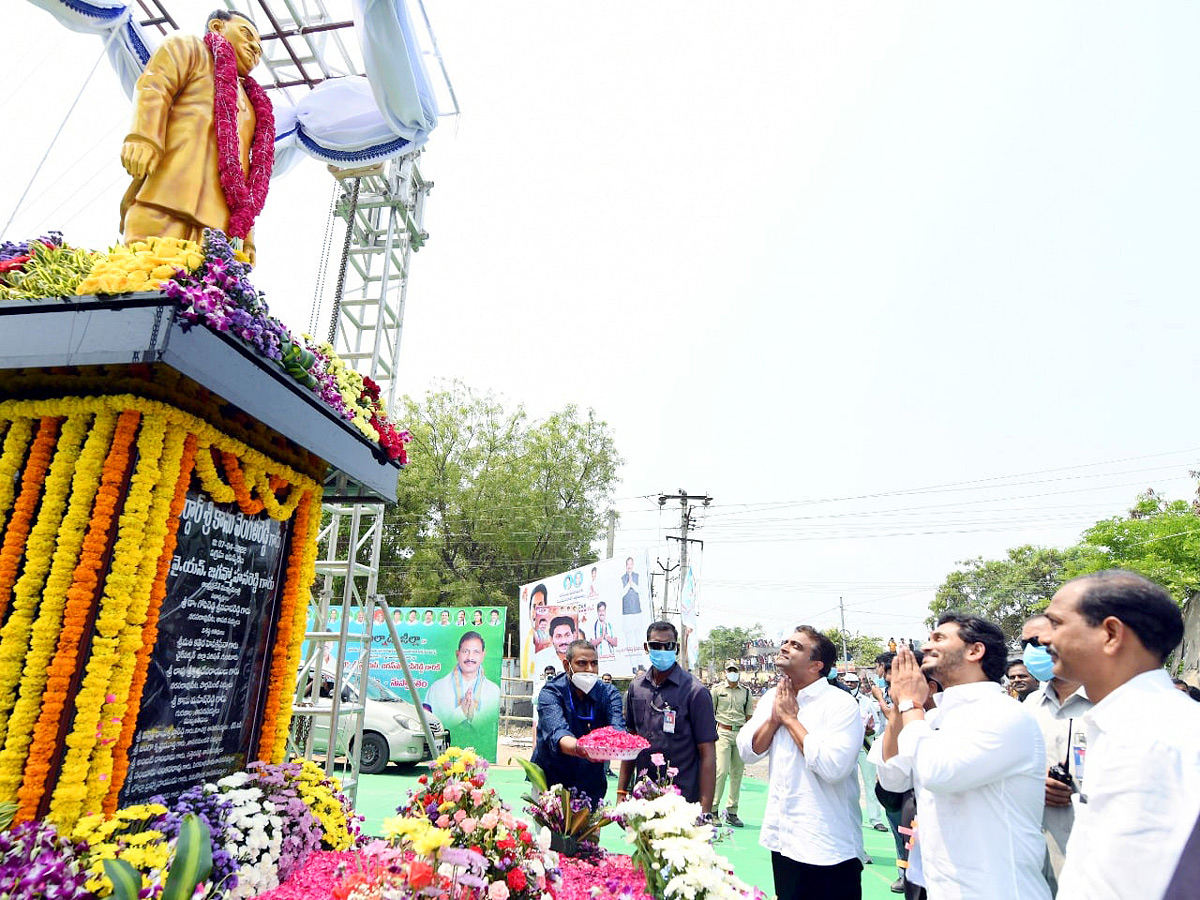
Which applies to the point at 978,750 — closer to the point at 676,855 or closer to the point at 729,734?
the point at 676,855

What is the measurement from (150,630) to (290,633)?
1264 mm

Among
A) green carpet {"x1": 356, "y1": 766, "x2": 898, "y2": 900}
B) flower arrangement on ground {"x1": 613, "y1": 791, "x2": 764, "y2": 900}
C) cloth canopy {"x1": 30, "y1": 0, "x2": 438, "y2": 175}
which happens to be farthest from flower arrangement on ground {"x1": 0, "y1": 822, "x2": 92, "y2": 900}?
cloth canopy {"x1": 30, "y1": 0, "x2": 438, "y2": 175}

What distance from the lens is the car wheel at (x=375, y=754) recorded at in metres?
10.3

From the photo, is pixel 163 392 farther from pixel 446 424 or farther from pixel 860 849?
pixel 446 424

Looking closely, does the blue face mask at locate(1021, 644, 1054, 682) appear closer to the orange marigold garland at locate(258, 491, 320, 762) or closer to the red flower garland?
the orange marigold garland at locate(258, 491, 320, 762)

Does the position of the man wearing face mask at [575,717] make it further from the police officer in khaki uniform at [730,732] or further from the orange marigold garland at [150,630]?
the police officer in khaki uniform at [730,732]

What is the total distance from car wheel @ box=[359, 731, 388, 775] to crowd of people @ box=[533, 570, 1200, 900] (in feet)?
22.4

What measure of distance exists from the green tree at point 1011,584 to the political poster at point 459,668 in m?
32.3

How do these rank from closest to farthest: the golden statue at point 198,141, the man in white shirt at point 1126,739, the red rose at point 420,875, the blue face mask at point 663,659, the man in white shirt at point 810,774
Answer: the man in white shirt at point 1126,739, the red rose at point 420,875, the man in white shirt at point 810,774, the golden statue at point 198,141, the blue face mask at point 663,659

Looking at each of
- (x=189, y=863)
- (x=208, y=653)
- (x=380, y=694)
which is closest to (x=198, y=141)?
(x=208, y=653)

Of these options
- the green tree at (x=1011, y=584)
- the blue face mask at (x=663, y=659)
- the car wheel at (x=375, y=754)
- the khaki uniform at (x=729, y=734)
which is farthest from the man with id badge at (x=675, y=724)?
the green tree at (x=1011, y=584)

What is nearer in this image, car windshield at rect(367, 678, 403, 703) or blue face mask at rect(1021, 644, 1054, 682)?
blue face mask at rect(1021, 644, 1054, 682)

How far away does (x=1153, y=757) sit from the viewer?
5.23 feet

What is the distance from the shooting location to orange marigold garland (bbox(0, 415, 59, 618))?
119 inches
